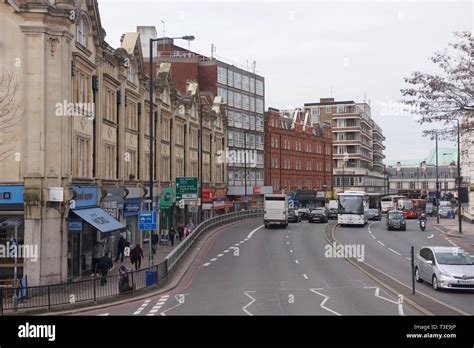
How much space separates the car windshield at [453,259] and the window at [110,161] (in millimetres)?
18080

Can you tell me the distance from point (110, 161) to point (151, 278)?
468 inches

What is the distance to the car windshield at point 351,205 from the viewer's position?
2308 inches

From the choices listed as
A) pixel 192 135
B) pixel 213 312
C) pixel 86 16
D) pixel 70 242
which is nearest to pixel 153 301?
pixel 213 312

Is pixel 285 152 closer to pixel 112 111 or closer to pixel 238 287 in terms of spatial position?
pixel 112 111

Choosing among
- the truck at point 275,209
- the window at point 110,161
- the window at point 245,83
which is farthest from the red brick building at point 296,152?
the window at point 110,161

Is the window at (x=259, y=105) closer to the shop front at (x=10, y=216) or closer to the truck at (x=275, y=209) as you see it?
the truck at (x=275, y=209)

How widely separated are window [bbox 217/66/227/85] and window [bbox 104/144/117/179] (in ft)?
154

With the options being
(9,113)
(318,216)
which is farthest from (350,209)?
(9,113)

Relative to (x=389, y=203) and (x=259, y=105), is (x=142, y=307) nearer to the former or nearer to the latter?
(x=259, y=105)

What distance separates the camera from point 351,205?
59.2m

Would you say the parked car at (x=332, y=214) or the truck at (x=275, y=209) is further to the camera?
the parked car at (x=332, y=214)

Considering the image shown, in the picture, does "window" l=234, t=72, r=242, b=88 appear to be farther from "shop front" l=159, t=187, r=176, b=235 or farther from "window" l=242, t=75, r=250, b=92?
"shop front" l=159, t=187, r=176, b=235

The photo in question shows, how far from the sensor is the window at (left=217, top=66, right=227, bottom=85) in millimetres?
80188

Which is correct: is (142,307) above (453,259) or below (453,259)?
below
